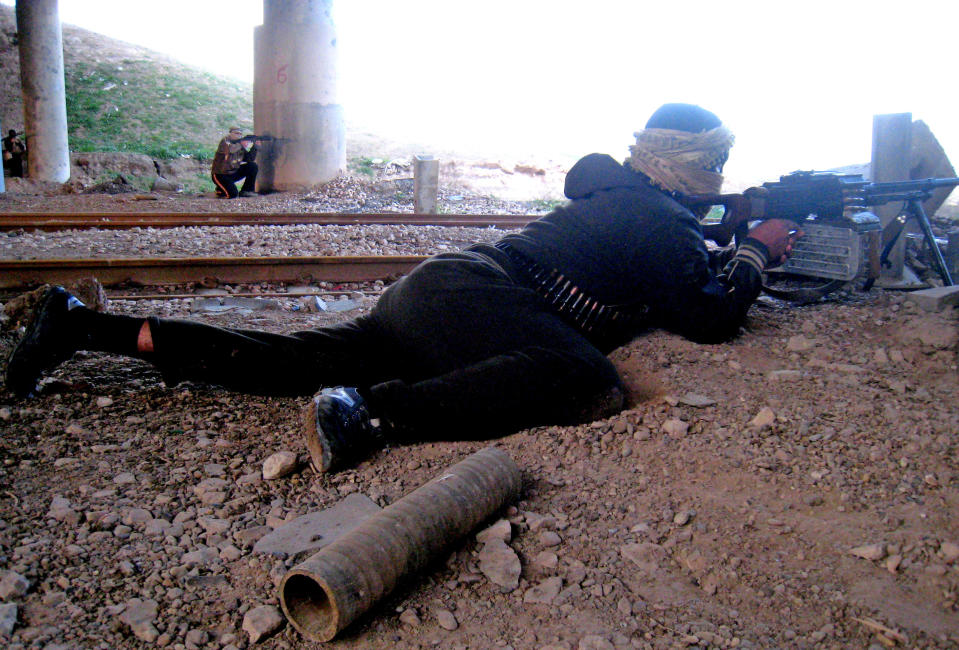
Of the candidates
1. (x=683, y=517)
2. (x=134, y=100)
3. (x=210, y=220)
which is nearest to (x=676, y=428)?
(x=683, y=517)

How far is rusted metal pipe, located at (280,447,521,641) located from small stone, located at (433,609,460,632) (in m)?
0.13

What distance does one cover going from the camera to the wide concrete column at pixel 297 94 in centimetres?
1322

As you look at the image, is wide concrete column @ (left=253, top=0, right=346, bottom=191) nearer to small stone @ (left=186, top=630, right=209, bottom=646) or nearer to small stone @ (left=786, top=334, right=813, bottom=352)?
small stone @ (left=786, top=334, right=813, bottom=352)

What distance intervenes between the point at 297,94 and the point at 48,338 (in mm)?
11546

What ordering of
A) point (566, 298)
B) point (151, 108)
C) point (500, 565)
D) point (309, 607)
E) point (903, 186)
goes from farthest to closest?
1. point (151, 108)
2. point (903, 186)
3. point (566, 298)
4. point (500, 565)
5. point (309, 607)

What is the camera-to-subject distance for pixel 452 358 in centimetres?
283

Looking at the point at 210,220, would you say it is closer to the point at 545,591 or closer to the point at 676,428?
the point at 676,428

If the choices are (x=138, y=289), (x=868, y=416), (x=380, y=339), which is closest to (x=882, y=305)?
(x=868, y=416)

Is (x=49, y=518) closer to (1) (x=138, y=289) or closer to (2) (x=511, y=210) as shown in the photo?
(1) (x=138, y=289)

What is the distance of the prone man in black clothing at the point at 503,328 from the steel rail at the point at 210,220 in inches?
211

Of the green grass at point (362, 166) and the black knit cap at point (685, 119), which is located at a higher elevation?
the black knit cap at point (685, 119)

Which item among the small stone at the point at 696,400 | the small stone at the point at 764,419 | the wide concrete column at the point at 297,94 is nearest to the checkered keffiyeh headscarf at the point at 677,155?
the small stone at the point at 696,400

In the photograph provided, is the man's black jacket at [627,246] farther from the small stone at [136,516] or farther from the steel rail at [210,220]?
the steel rail at [210,220]

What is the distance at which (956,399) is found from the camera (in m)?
2.87
